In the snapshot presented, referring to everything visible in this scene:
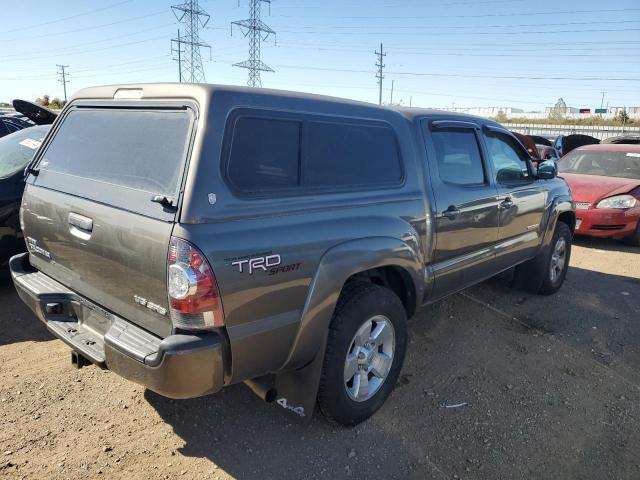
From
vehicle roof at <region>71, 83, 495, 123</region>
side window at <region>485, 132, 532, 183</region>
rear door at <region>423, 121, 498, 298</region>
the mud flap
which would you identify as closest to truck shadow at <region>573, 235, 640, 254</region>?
side window at <region>485, 132, 532, 183</region>

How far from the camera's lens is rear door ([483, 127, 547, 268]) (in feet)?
14.6

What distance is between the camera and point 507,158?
468 centimetres

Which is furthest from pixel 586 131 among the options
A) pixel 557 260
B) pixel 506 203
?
pixel 506 203

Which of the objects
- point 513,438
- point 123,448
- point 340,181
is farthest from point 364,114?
point 123,448

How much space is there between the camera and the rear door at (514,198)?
14.6ft

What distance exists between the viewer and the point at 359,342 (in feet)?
9.95

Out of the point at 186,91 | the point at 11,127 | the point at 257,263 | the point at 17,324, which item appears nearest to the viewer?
the point at 257,263

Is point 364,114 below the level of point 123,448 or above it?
above

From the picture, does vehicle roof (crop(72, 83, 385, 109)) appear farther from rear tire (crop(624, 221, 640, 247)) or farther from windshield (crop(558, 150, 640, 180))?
windshield (crop(558, 150, 640, 180))

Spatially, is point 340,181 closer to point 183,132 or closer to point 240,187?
point 240,187

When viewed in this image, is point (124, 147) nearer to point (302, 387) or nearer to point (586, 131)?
point (302, 387)

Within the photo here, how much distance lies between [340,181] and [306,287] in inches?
27.6

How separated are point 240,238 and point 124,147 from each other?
0.96 m

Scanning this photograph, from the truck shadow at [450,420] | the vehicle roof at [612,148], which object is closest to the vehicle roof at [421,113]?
the truck shadow at [450,420]
